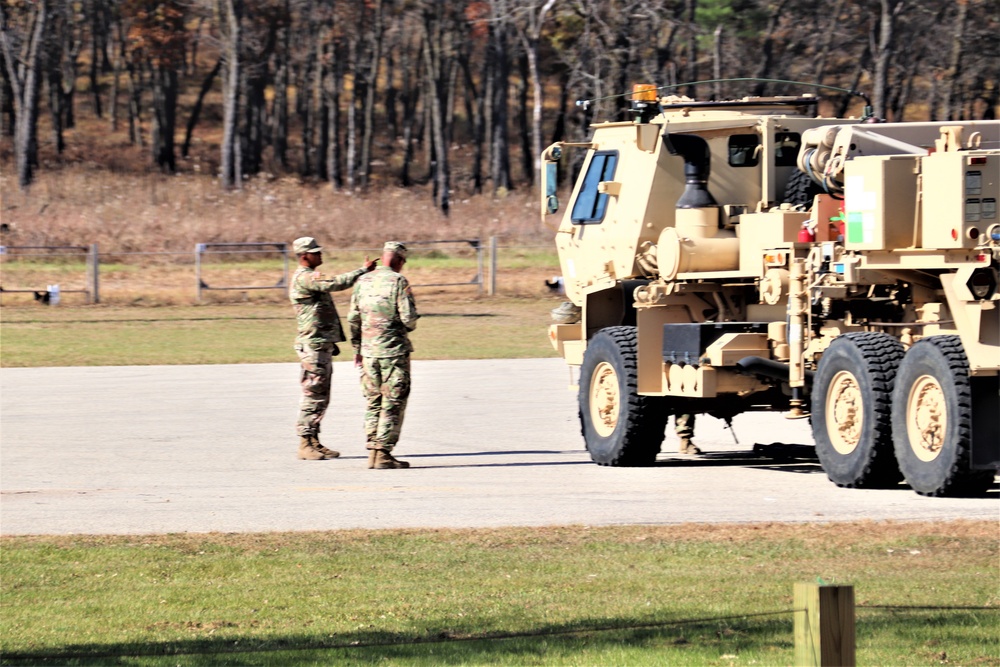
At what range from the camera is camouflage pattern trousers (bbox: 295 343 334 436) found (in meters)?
14.5

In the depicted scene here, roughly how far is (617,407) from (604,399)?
29 centimetres

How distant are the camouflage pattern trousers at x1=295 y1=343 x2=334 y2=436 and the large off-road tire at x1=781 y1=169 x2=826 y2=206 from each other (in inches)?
166

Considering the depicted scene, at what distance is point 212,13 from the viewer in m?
80.0

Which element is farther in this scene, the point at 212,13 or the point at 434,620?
the point at 212,13

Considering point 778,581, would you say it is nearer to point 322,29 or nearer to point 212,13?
point 322,29

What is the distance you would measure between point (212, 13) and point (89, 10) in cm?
1077

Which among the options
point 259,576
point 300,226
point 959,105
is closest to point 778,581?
point 259,576

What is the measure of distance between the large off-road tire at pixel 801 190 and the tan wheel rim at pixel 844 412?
1.91 metres

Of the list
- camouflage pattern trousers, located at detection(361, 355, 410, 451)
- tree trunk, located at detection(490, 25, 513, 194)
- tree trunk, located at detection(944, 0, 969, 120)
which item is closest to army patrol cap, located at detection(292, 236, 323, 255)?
camouflage pattern trousers, located at detection(361, 355, 410, 451)

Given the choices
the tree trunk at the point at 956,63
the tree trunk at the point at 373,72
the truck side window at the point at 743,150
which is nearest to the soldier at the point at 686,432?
the truck side window at the point at 743,150

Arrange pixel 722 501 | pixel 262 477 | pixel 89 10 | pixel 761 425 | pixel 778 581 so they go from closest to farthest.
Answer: pixel 778 581 < pixel 722 501 < pixel 262 477 < pixel 761 425 < pixel 89 10

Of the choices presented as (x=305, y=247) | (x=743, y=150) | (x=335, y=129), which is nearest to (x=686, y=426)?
(x=743, y=150)

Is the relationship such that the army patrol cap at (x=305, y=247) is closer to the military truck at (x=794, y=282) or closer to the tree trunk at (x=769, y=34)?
the military truck at (x=794, y=282)

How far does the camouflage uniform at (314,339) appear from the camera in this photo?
47.6 ft
